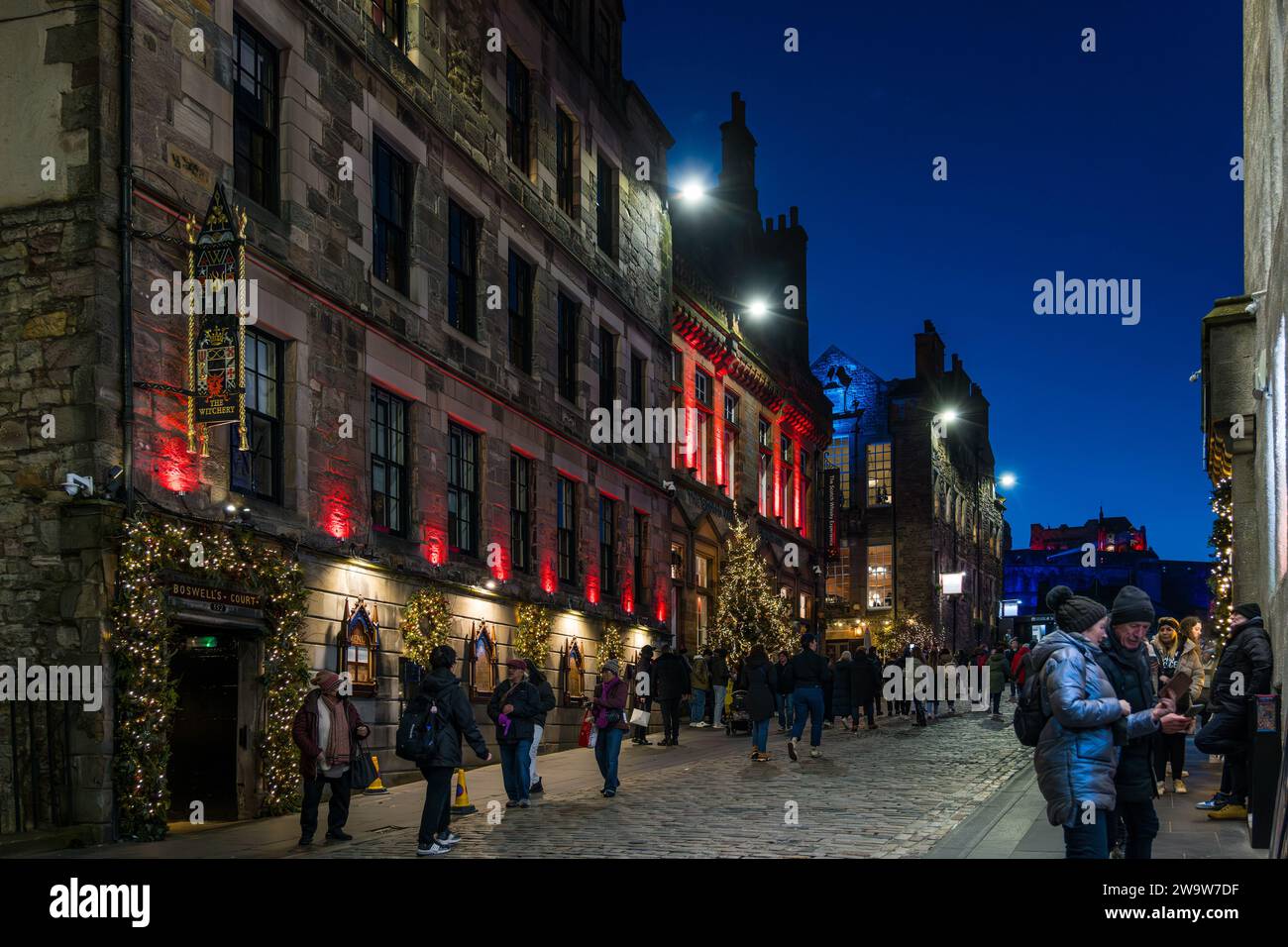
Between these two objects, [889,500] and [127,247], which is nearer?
[127,247]

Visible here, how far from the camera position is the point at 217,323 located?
48.5 feet

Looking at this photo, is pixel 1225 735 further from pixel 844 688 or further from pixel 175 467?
pixel 844 688

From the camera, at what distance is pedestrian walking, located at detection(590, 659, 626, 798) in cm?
1698

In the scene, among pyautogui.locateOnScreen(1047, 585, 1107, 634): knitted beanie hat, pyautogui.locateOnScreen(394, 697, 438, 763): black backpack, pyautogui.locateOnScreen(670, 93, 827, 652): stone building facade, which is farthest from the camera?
pyautogui.locateOnScreen(670, 93, 827, 652): stone building facade

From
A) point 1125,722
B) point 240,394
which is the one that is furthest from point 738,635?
point 1125,722

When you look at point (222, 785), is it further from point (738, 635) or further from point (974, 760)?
point (738, 635)

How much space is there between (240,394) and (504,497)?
9870 mm

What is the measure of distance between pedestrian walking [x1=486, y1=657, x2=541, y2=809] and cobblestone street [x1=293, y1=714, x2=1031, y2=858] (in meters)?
0.34

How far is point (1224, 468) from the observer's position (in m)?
20.1

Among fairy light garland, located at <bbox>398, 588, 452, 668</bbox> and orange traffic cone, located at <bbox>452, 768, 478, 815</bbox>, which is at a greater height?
fairy light garland, located at <bbox>398, 588, 452, 668</bbox>

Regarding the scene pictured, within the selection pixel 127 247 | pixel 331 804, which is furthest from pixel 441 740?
pixel 127 247

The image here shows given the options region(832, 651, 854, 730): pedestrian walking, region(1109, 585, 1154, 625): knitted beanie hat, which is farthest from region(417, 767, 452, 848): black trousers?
region(832, 651, 854, 730): pedestrian walking

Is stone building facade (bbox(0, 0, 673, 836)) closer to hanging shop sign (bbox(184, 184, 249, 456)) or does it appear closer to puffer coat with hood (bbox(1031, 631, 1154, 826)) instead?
hanging shop sign (bbox(184, 184, 249, 456))

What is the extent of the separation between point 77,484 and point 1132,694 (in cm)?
1014
